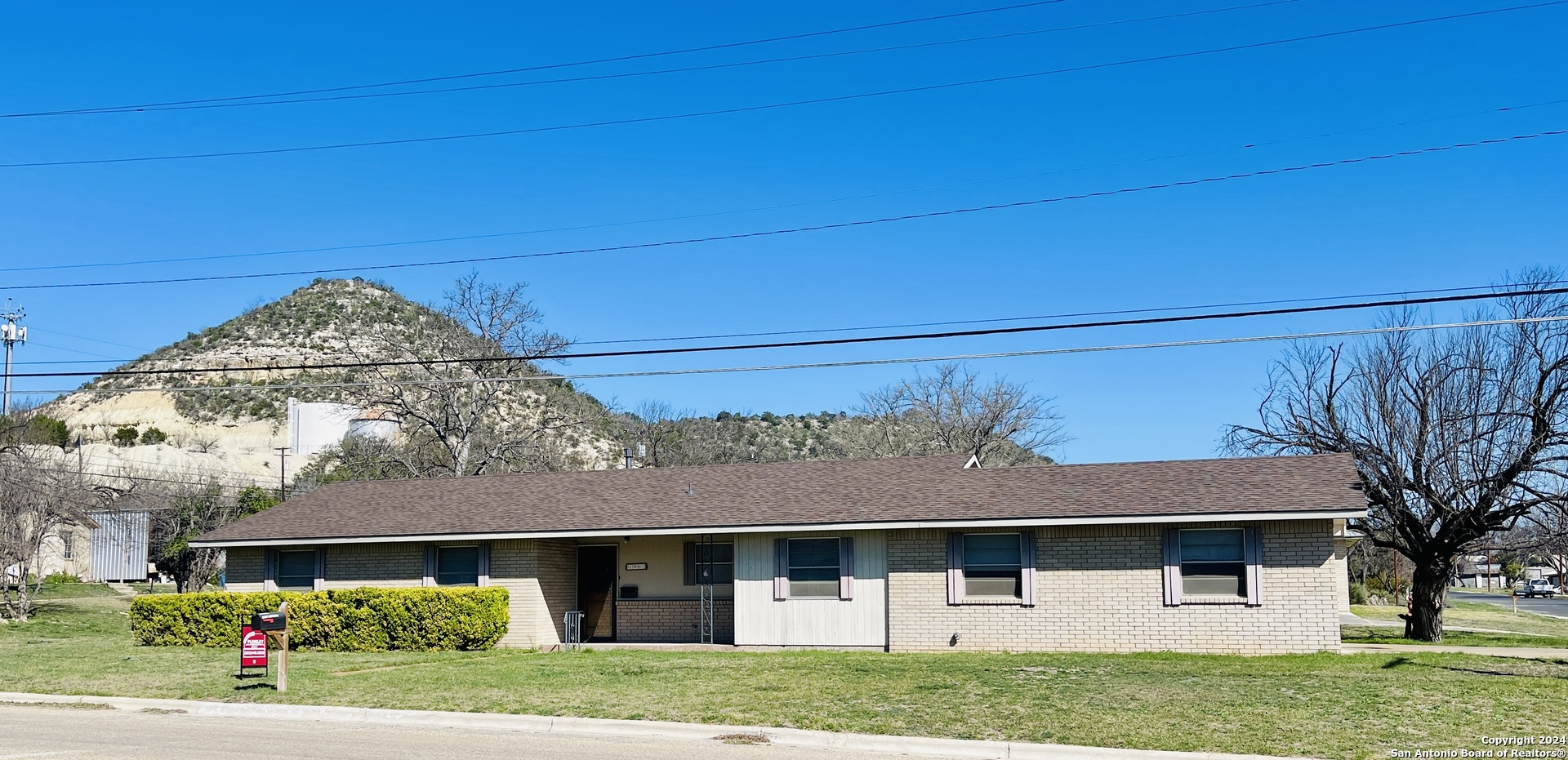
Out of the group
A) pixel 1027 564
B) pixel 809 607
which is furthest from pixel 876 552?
pixel 1027 564

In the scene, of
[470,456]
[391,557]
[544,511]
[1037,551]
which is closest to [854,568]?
[1037,551]

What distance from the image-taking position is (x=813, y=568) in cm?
2500

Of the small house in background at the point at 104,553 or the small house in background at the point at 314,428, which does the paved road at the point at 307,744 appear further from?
the small house in background at the point at 314,428

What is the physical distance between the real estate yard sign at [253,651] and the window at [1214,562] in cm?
1457

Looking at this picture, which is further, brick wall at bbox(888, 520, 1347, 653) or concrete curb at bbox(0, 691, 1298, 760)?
brick wall at bbox(888, 520, 1347, 653)

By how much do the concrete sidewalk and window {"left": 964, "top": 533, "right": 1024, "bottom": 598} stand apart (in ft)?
17.9

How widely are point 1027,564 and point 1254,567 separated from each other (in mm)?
3759

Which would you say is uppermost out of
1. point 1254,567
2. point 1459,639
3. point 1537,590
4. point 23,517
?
point 23,517

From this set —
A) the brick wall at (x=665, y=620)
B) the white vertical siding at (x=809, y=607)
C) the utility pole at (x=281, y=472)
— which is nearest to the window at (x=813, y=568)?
the white vertical siding at (x=809, y=607)

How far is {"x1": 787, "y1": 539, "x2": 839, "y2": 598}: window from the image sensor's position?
81.6ft

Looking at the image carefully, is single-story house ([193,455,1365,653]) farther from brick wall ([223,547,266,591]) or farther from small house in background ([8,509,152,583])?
small house in background ([8,509,152,583])

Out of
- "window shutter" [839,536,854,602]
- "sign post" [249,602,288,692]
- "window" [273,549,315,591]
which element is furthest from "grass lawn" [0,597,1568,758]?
"window" [273,549,315,591]

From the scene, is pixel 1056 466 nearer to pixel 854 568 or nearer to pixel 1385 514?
pixel 854 568

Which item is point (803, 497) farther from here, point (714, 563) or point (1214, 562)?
point (1214, 562)
